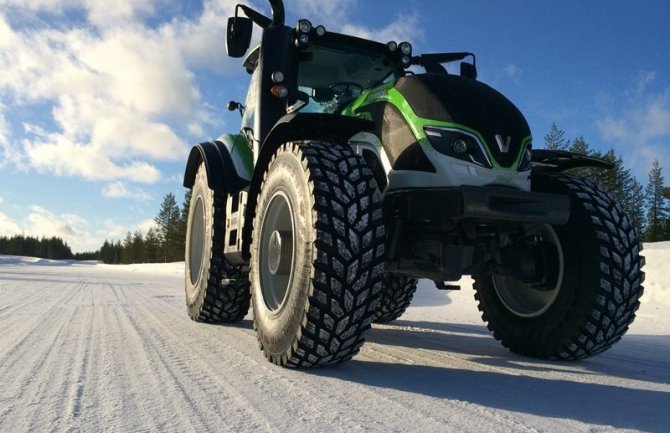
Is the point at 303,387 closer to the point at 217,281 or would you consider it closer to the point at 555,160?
the point at 555,160

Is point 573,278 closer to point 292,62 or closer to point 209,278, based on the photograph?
point 292,62

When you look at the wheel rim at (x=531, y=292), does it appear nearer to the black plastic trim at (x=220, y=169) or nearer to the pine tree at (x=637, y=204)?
the black plastic trim at (x=220, y=169)

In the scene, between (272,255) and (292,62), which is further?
(292,62)

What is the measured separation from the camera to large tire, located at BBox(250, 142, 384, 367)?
2.67 m

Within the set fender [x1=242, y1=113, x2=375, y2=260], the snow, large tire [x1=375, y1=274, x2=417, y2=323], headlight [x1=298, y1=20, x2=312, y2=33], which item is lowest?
the snow

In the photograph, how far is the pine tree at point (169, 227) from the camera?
68.8 m

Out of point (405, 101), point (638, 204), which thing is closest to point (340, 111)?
point (405, 101)

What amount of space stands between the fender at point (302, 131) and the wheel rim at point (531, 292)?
154 cm

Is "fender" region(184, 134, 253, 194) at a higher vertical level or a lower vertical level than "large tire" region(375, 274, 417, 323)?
higher

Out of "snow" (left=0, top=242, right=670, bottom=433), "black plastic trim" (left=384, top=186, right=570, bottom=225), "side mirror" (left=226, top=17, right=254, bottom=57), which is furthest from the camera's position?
"side mirror" (left=226, top=17, right=254, bottom=57)

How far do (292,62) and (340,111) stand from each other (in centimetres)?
63

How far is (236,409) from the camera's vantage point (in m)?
2.11

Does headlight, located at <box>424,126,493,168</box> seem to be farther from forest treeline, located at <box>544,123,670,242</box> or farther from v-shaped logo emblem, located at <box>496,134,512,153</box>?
forest treeline, located at <box>544,123,670,242</box>

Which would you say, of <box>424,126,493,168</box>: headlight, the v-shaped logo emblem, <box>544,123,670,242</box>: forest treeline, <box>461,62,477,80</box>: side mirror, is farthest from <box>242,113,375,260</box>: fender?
<box>544,123,670,242</box>: forest treeline
